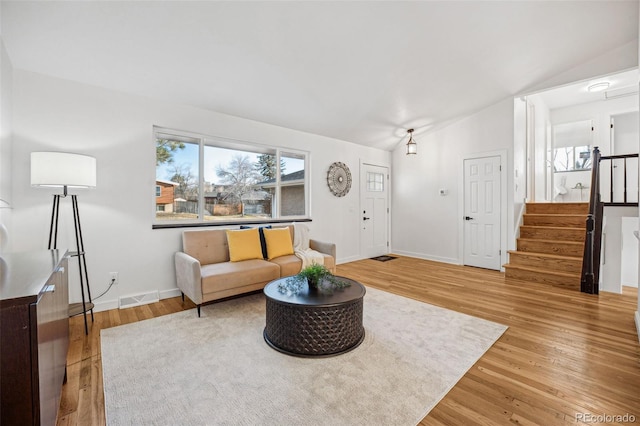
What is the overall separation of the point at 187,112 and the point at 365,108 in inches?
101

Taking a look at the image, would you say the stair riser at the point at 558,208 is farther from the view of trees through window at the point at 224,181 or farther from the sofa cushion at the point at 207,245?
the sofa cushion at the point at 207,245

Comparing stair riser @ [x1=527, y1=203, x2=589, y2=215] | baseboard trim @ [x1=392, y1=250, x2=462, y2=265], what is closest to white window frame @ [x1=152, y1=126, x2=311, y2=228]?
baseboard trim @ [x1=392, y1=250, x2=462, y2=265]

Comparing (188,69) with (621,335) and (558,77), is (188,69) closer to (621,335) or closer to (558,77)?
(621,335)

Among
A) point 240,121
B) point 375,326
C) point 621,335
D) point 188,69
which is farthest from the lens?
point 240,121

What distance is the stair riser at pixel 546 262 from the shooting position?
4.14 meters

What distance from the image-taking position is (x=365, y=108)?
4484 millimetres

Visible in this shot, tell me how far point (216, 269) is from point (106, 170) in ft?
5.32

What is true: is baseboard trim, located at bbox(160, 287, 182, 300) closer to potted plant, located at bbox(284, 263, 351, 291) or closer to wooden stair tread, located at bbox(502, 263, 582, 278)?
potted plant, located at bbox(284, 263, 351, 291)

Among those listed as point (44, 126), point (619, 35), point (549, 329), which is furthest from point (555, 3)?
point (44, 126)

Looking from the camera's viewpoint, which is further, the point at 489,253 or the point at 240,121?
the point at 489,253

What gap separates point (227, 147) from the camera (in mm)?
4203

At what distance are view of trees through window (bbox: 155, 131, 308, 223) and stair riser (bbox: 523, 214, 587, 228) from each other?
13.5 feet

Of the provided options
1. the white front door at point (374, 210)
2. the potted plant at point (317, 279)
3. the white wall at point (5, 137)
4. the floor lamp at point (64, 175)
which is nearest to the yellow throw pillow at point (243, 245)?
the potted plant at point (317, 279)

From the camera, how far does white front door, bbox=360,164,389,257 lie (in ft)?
19.8
